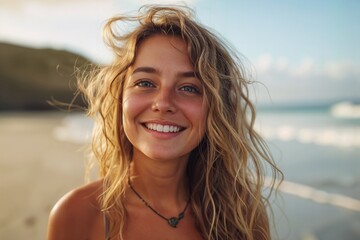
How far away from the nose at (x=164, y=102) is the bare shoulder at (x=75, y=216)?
0.64m

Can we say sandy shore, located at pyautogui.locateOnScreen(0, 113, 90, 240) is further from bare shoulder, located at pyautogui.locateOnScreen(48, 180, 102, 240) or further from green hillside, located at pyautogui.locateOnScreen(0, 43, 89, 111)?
green hillside, located at pyautogui.locateOnScreen(0, 43, 89, 111)

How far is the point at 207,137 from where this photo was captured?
2500 millimetres

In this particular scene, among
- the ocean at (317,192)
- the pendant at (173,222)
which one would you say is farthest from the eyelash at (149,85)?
the ocean at (317,192)

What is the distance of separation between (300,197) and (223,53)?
4.22m

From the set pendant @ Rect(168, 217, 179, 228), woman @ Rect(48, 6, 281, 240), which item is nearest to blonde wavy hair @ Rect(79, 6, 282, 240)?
woman @ Rect(48, 6, 281, 240)

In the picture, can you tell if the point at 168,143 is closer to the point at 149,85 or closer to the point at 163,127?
the point at 163,127

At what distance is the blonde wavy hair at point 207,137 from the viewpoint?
2.25 m

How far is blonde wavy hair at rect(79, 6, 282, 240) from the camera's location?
225 cm

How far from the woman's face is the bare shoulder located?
1.37ft

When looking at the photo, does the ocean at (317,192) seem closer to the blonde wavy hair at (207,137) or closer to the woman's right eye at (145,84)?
the blonde wavy hair at (207,137)

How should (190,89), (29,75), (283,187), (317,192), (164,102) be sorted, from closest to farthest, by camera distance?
(164,102) < (190,89) < (317,192) < (283,187) < (29,75)

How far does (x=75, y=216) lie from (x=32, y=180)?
4557mm

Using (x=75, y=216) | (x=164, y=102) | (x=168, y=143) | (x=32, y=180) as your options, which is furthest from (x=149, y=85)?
(x=32, y=180)

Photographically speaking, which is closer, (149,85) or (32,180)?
(149,85)
